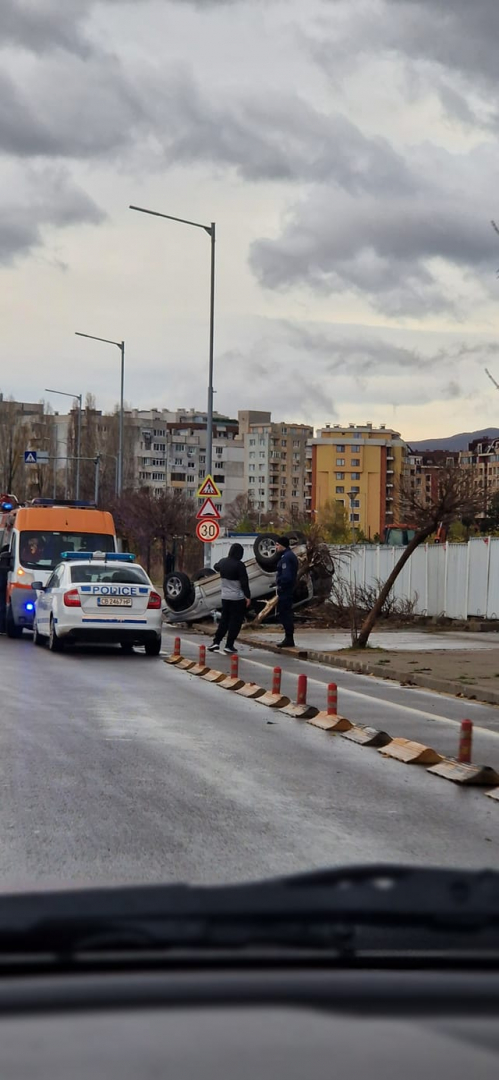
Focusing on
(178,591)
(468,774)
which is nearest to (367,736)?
(468,774)

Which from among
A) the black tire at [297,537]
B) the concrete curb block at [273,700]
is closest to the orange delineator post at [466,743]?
the concrete curb block at [273,700]

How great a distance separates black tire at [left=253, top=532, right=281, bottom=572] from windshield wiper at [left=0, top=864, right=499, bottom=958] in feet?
97.7

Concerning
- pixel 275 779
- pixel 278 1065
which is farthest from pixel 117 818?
pixel 278 1065

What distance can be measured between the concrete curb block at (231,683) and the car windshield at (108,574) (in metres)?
5.50

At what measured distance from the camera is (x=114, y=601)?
74.8 ft

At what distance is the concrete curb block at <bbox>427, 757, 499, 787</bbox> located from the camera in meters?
9.91

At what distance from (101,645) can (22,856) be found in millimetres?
19991

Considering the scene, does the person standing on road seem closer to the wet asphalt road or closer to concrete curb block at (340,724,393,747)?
the wet asphalt road

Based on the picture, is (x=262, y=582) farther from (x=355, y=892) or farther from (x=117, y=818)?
(x=355, y=892)

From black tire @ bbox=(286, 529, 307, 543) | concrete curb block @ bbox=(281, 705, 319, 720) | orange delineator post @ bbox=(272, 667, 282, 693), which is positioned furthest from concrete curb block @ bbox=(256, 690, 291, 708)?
black tire @ bbox=(286, 529, 307, 543)

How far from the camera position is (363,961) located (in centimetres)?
236

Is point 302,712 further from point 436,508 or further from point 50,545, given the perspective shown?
point 50,545

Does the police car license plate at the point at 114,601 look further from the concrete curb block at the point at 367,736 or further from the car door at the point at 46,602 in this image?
the concrete curb block at the point at 367,736

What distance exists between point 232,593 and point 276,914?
844 inches
